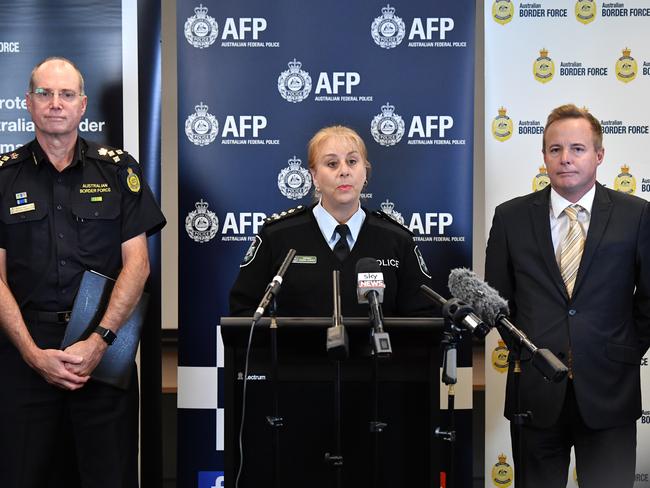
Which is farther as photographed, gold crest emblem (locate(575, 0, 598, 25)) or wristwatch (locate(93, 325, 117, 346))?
gold crest emblem (locate(575, 0, 598, 25))

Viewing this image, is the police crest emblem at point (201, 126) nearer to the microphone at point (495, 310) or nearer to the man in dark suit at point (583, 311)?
the man in dark suit at point (583, 311)

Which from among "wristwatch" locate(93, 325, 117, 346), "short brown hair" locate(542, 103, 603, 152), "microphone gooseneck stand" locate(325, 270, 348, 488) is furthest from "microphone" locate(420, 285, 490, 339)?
"wristwatch" locate(93, 325, 117, 346)

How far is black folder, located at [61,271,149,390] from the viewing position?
3.03 meters

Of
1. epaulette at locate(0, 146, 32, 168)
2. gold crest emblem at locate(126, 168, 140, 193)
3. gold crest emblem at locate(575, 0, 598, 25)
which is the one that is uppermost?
gold crest emblem at locate(575, 0, 598, 25)

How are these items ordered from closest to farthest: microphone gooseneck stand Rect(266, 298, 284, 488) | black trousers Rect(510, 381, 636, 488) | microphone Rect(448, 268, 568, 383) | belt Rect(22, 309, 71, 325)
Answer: microphone Rect(448, 268, 568, 383)
microphone gooseneck stand Rect(266, 298, 284, 488)
black trousers Rect(510, 381, 636, 488)
belt Rect(22, 309, 71, 325)

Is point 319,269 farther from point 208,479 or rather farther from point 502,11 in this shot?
point 502,11

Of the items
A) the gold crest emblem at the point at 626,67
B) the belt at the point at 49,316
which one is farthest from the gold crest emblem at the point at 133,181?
the gold crest emblem at the point at 626,67

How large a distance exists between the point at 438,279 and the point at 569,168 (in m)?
1.20

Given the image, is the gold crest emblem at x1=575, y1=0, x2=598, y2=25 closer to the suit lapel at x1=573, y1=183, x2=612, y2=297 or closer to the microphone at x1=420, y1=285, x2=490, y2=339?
the suit lapel at x1=573, y1=183, x2=612, y2=297

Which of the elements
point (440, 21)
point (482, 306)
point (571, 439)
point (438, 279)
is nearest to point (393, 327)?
point (482, 306)

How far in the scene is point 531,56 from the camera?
4043 millimetres

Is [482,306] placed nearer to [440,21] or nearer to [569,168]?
[569,168]

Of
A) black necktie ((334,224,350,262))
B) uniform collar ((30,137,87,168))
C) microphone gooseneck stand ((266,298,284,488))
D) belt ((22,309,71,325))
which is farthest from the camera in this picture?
uniform collar ((30,137,87,168))

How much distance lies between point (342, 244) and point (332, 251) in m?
0.05
